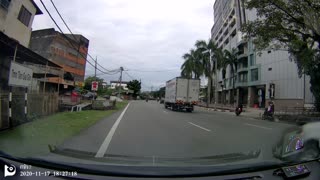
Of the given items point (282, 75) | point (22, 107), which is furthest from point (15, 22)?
point (282, 75)

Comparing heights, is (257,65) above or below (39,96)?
above

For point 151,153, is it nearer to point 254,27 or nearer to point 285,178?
point 285,178

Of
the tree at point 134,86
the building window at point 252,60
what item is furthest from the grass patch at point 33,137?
the tree at point 134,86

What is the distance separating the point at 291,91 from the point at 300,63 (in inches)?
994

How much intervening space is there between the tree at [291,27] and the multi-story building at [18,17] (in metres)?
15.9

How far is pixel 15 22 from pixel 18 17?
22.9 inches

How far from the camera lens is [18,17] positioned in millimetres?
22234

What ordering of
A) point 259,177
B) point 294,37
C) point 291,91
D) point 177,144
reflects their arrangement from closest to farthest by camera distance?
1. point 259,177
2. point 177,144
3. point 294,37
4. point 291,91

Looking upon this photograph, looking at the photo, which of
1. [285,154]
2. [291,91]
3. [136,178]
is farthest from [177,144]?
[291,91]

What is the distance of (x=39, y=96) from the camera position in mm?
18312

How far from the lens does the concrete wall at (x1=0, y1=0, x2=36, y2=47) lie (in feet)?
68.9

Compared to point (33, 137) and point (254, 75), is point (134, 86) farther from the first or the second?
point (33, 137)

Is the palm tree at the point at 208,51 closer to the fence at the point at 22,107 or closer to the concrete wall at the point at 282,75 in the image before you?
the concrete wall at the point at 282,75

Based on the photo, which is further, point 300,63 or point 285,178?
point 300,63
